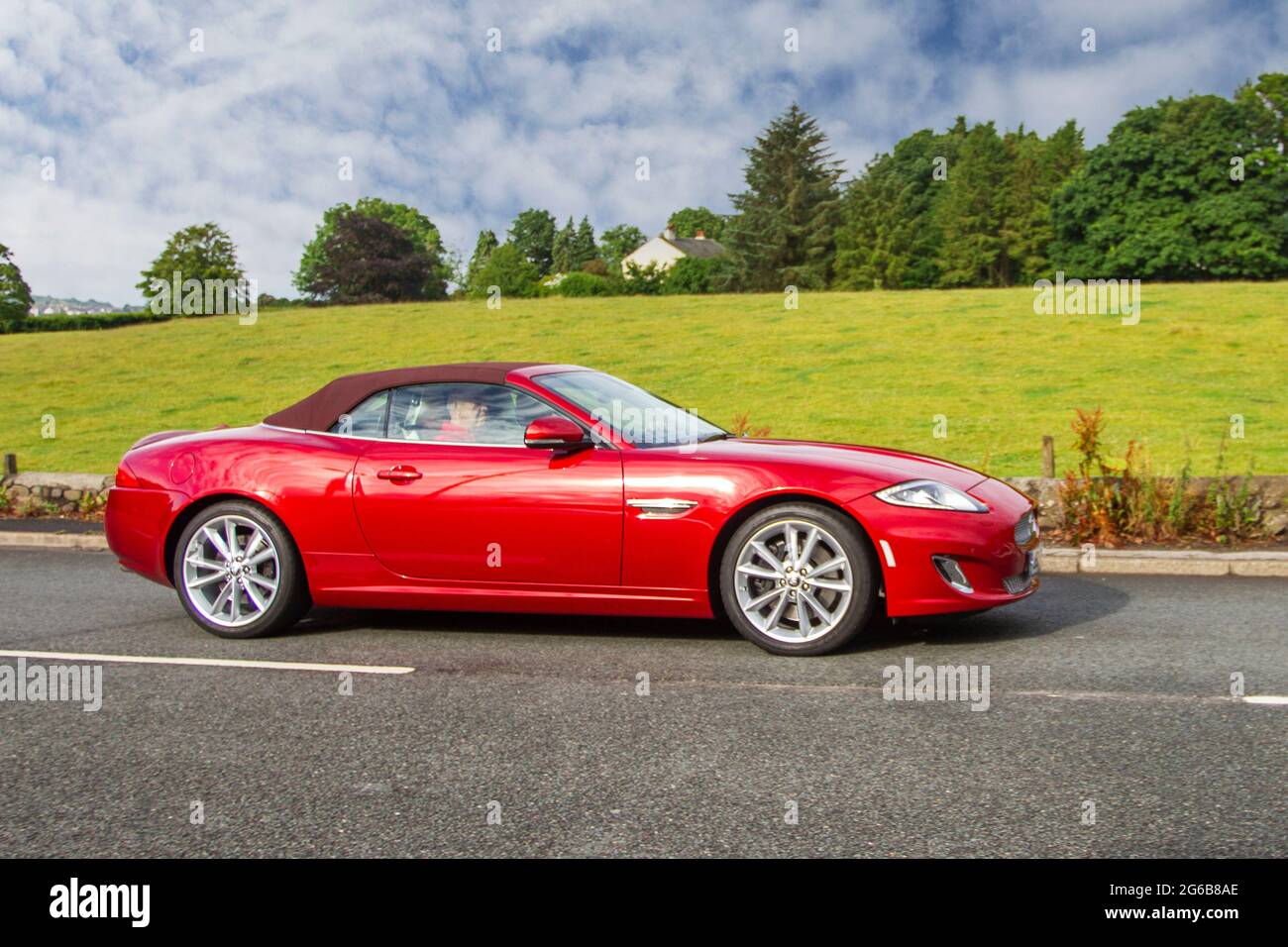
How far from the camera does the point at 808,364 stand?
2886cm

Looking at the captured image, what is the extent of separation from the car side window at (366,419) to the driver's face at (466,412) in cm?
43

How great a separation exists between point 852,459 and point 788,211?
75154 millimetres

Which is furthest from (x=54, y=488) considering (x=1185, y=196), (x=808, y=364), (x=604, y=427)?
(x=1185, y=196)

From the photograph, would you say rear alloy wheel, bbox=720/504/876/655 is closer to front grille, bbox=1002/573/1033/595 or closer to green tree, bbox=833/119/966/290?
front grille, bbox=1002/573/1033/595

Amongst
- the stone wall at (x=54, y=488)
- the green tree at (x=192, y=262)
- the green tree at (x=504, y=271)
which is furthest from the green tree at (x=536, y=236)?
the stone wall at (x=54, y=488)

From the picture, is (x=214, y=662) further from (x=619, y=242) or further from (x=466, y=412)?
(x=619, y=242)

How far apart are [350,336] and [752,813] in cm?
3622

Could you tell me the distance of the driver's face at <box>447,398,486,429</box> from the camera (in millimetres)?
7090

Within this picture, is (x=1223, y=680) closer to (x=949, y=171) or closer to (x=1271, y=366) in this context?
(x=1271, y=366)

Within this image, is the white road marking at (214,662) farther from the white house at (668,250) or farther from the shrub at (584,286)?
the white house at (668,250)

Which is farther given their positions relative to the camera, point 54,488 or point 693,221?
point 693,221

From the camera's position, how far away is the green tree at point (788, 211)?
79.0m

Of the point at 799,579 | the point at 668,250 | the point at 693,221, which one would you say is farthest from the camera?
the point at 693,221
